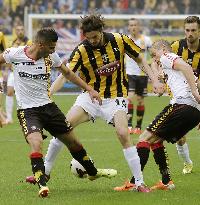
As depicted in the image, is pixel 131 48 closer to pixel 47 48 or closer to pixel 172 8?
pixel 47 48

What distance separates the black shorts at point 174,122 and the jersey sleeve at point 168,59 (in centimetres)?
56

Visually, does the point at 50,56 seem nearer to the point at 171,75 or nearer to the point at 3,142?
the point at 171,75

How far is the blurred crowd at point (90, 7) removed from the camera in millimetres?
31797

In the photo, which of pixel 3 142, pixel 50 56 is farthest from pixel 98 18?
pixel 3 142

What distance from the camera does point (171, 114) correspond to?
1012 cm

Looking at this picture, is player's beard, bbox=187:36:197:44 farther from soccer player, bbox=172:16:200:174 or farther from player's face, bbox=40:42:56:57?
player's face, bbox=40:42:56:57

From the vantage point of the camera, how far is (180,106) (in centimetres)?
1020

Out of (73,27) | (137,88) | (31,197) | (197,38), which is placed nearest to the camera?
(31,197)

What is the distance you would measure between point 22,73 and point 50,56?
1.42ft

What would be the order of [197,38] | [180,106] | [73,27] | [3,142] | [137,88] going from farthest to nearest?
1. [73,27]
2. [137,88]
3. [3,142]
4. [197,38]
5. [180,106]

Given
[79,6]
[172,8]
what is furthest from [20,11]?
[172,8]

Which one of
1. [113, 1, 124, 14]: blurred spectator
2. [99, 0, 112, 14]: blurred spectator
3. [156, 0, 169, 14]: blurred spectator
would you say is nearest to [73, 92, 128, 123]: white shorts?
[113, 1, 124, 14]: blurred spectator

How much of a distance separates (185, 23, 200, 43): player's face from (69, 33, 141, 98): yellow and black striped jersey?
0.79m

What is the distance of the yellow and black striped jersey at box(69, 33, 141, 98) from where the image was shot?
34.2ft
